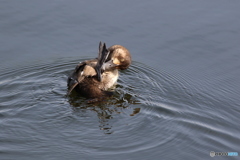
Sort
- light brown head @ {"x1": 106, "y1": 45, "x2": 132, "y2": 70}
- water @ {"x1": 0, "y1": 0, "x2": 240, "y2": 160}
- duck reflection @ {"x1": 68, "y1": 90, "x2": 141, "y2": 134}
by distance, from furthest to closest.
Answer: light brown head @ {"x1": 106, "y1": 45, "x2": 132, "y2": 70} < duck reflection @ {"x1": 68, "y1": 90, "x2": 141, "y2": 134} < water @ {"x1": 0, "y1": 0, "x2": 240, "y2": 160}

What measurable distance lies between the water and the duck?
203 mm

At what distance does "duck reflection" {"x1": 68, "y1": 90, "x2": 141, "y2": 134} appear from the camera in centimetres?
795

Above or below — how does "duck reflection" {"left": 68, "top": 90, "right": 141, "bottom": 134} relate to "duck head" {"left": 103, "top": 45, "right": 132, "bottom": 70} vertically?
below

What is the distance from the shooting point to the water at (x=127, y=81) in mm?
7120

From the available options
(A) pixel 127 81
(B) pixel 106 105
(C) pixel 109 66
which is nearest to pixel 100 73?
(C) pixel 109 66

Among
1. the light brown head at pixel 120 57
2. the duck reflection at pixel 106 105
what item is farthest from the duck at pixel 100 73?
the duck reflection at pixel 106 105

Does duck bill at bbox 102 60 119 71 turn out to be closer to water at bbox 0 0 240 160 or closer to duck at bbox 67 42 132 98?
duck at bbox 67 42 132 98

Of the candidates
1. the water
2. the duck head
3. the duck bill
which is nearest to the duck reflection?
the water

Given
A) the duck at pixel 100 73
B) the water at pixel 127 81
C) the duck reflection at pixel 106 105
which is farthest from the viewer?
the duck at pixel 100 73

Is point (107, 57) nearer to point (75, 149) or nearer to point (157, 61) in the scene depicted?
point (157, 61)

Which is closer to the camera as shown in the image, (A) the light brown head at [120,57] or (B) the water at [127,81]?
(B) the water at [127,81]

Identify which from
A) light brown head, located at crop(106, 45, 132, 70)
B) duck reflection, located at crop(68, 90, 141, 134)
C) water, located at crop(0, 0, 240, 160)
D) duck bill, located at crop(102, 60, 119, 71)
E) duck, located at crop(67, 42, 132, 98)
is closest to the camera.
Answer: water, located at crop(0, 0, 240, 160)

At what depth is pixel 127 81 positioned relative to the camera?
372 inches

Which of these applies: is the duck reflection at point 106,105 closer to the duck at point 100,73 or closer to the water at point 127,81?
the water at point 127,81
